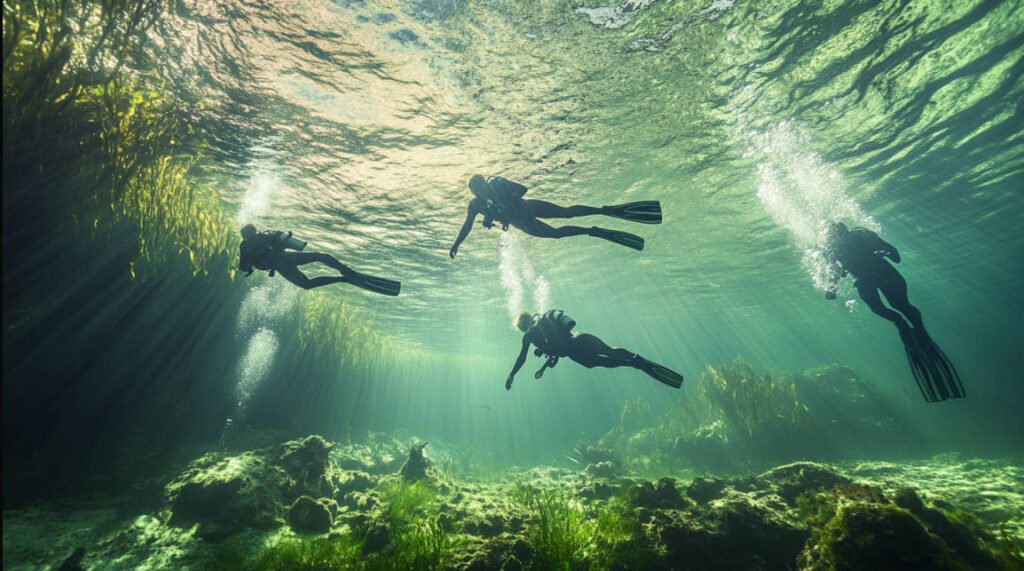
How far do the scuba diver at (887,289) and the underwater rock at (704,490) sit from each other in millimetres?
4453

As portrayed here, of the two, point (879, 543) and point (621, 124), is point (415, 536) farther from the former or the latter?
point (621, 124)

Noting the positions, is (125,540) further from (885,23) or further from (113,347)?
(885,23)

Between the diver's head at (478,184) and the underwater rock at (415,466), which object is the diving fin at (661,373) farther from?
the underwater rock at (415,466)

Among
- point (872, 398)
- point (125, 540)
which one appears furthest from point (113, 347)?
point (872, 398)

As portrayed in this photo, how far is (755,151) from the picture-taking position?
12.9m

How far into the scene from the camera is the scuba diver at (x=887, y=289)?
748cm

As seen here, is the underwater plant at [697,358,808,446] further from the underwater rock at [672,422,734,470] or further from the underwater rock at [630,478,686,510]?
the underwater rock at [630,478,686,510]

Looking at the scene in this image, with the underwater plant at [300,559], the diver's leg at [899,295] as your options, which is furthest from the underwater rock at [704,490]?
the underwater plant at [300,559]

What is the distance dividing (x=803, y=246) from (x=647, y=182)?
14.9m

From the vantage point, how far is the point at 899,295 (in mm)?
8312

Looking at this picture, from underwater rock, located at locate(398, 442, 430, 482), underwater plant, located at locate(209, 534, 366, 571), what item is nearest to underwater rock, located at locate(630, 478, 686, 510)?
underwater plant, located at locate(209, 534, 366, 571)

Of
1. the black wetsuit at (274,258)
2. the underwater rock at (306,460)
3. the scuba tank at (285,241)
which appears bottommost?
the underwater rock at (306,460)

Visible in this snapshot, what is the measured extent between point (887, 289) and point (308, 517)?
13.7 meters

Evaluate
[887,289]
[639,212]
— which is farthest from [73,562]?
[887,289]
